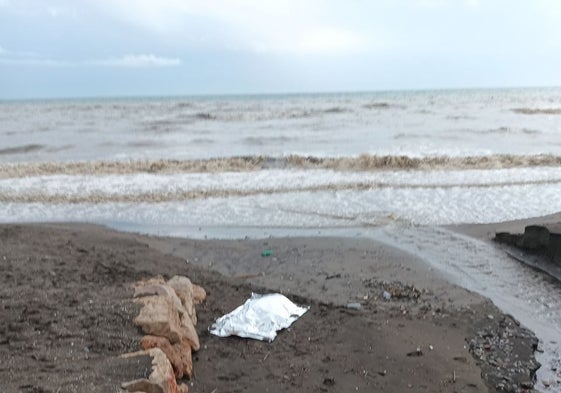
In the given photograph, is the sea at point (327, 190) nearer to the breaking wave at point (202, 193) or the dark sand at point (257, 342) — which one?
the breaking wave at point (202, 193)

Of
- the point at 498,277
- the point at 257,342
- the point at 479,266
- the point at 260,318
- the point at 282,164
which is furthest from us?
the point at 282,164

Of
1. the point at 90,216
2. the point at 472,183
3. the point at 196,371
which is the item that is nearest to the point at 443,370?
the point at 196,371

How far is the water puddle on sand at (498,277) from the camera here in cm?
475

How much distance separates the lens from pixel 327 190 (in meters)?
12.0

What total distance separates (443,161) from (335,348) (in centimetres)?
1275

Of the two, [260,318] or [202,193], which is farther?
[202,193]

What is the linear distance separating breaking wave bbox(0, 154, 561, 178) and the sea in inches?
2.4

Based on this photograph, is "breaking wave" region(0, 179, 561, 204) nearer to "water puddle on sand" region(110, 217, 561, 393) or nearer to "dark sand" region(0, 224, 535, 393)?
"water puddle on sand" region(110, 217, 561, 393)

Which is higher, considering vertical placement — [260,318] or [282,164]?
[260,318]

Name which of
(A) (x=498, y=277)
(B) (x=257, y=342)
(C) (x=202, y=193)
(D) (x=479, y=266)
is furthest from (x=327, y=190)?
(B) (x=257, y=342)

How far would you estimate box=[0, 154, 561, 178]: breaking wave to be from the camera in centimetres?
1523

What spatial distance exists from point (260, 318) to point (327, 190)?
744 cm

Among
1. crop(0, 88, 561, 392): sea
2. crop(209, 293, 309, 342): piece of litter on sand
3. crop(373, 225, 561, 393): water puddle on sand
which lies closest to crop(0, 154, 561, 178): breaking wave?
crop(0, 88, 561, 392): sea

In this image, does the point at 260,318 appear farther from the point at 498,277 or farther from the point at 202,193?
the point at 202,193
